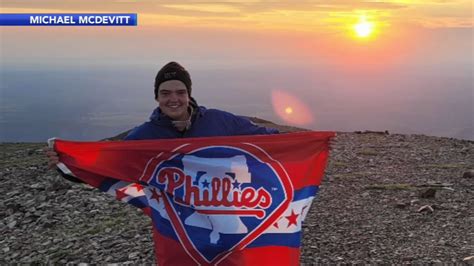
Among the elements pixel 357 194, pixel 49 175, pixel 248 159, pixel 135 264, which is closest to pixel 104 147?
pixel 248 159

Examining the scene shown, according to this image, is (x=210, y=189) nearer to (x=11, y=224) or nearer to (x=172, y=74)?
(x=172, y=74)

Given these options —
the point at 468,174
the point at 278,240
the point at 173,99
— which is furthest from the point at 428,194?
the point at 173,99

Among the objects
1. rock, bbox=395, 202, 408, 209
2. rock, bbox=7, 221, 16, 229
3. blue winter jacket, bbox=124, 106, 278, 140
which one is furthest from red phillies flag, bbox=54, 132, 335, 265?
rock, bbox=7, 221, 16, 229

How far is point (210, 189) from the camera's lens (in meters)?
7.15

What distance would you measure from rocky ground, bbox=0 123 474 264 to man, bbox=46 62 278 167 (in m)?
3.89

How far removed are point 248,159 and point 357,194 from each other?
8.84m

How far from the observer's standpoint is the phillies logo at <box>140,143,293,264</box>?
695 centimetres

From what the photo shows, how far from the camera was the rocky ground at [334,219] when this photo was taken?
1064 centimetres

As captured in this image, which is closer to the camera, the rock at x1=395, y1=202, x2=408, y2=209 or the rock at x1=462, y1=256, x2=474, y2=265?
the rock at x1=462, y1=256, x2=474, y2=265

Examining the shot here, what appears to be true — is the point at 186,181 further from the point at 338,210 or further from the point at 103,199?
the point at 103,199

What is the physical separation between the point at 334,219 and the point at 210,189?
21.4 feet

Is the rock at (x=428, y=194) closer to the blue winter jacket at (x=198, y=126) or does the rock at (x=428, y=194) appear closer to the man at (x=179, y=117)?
the man at (x=179, y=117)

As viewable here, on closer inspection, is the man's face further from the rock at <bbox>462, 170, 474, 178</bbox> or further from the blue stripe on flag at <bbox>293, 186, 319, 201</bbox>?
the rock at <bbox>462, 170, 474, 178</bbox>

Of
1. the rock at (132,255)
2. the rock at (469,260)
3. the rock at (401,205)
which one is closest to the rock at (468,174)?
the rock at (401,205)
